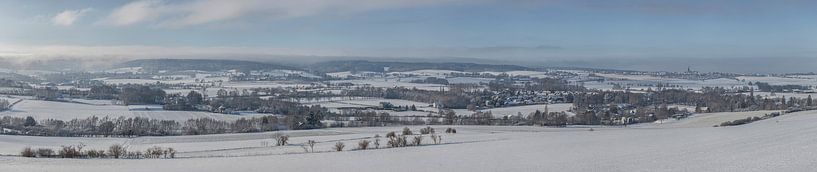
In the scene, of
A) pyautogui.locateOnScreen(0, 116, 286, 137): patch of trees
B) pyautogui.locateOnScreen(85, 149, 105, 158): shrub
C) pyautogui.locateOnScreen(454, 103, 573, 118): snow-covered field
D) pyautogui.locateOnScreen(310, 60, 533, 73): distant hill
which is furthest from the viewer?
pyautogui.locateOnScreen(310, 60, 533, 73): distant hill

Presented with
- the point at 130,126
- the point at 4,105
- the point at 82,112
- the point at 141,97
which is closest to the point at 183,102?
the point at 141,97

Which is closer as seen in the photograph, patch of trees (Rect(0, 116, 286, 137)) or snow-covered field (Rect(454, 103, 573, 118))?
patch of trees (Rect(0, 116, 286, 137))

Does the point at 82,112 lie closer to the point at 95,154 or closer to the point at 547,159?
the point at 95,154

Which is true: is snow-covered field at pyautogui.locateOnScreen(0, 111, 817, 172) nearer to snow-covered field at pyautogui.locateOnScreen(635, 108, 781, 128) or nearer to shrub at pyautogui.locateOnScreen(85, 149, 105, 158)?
shrub at pyautogui.locateOnScreen(85, 149, 105, 158)

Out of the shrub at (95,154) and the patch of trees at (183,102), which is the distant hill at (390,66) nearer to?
the patch of trees at (183,102)

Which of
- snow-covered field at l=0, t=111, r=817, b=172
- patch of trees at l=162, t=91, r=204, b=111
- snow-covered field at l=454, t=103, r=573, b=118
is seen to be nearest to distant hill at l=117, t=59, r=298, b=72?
patch of trees at l=162, t=91, r=204, b=111

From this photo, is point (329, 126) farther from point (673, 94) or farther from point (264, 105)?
point (673, 94)
